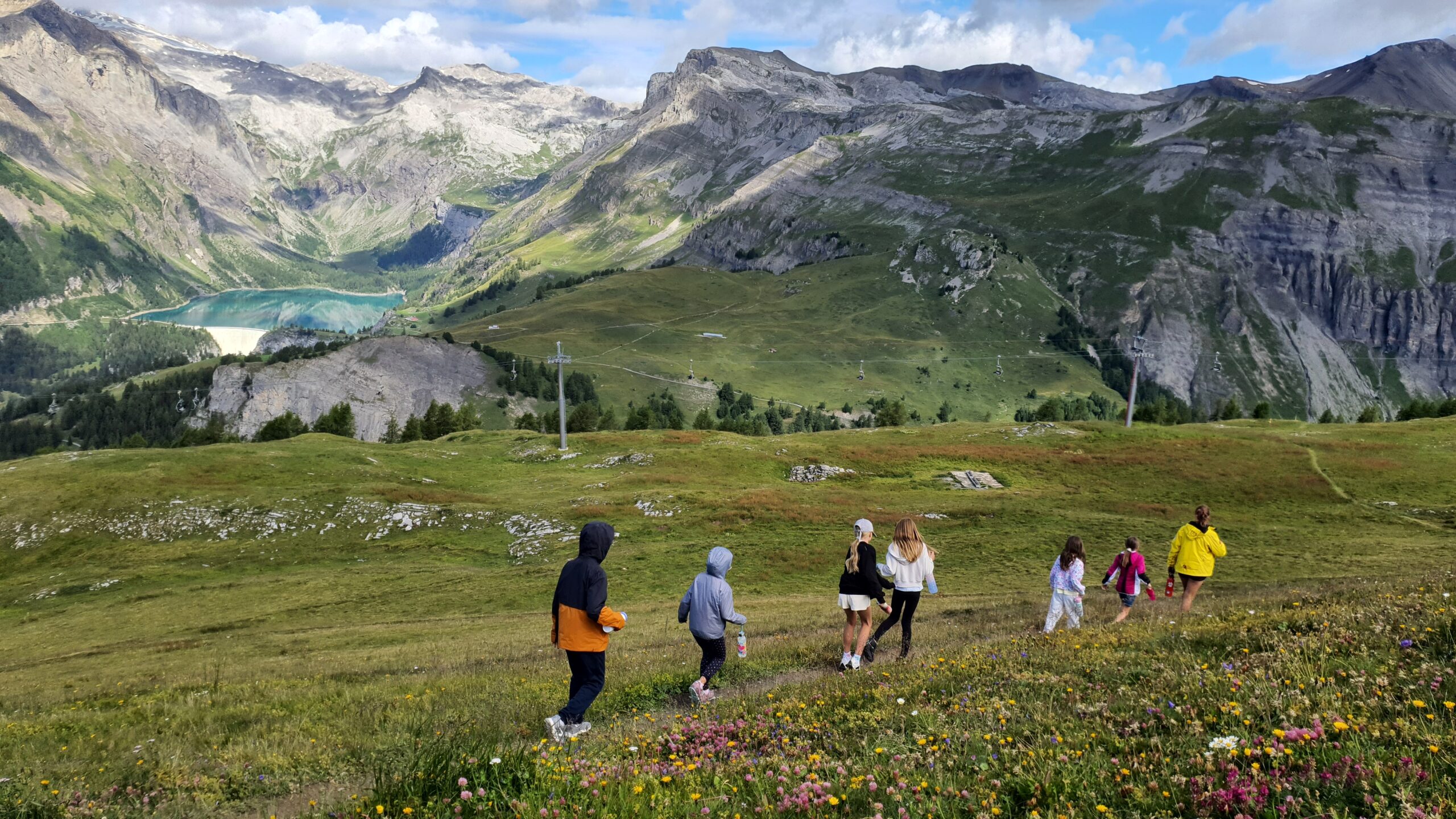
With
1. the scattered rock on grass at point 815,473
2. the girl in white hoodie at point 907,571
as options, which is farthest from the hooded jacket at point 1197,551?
the scattered rock on grass at point 815,473

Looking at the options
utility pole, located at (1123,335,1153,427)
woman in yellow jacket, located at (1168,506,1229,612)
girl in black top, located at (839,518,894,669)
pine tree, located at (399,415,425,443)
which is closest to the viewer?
girl in black top, located at (839,518,894,669)

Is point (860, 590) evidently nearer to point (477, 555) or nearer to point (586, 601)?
point (586, 601)

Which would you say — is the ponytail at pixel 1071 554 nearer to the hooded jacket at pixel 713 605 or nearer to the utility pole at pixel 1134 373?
the hooded jacket at pixel 713 605

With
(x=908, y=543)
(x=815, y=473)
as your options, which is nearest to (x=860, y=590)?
(x=908, y=543)

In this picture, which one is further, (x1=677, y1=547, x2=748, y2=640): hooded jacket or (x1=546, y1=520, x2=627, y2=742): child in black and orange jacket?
(x1=677, y1=547, x2=748, y2=640): hooded jacket

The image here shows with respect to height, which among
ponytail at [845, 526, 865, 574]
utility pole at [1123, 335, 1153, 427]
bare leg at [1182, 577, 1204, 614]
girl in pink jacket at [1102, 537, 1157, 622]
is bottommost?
bare leg at [1182, 577, 1204, 614]

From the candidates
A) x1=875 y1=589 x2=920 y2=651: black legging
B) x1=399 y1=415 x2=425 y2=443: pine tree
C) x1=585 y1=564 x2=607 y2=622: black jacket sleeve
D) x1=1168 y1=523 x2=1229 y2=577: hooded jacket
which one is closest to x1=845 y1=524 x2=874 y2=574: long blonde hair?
x1=875 y1=589 x2=920 y2=651: black legging

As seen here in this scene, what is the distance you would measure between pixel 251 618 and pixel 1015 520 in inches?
1762

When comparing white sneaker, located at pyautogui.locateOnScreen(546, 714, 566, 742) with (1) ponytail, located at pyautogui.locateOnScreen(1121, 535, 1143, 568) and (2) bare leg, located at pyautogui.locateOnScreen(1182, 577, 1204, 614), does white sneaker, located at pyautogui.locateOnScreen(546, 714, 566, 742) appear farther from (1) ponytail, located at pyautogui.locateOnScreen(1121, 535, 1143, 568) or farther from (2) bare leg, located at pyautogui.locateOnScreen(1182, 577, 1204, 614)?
(2) bare leg, located at pyautogui.locateOnScreen(1182, 577, 1204, 614)

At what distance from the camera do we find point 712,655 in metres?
16.2

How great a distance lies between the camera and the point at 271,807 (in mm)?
10586

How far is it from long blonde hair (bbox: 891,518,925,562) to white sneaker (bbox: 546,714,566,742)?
871cm

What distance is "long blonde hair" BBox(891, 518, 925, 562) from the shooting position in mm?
18234

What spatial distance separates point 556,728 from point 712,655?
4194mm
